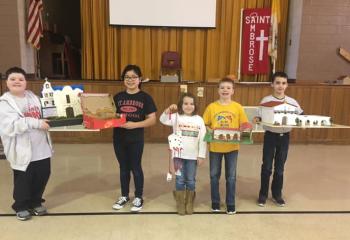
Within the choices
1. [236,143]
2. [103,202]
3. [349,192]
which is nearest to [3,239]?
[103,202]

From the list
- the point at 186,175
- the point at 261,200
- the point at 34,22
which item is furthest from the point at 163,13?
the point at 261,200

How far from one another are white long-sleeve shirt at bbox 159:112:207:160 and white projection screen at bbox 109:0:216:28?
443cm

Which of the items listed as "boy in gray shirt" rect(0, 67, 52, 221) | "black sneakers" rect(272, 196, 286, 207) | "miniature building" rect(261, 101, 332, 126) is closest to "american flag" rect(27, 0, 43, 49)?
"boy in gray shirt" rect(0, 67, 52, 221)

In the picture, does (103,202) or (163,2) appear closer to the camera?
(103,202)

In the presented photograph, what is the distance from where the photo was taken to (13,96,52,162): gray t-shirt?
2.78 meters

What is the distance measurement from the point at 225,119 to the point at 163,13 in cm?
452

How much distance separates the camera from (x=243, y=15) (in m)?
6.98

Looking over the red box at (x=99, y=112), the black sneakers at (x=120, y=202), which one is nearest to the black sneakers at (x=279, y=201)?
the black sneakers at (x=120, y=202)

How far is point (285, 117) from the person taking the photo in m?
2.99

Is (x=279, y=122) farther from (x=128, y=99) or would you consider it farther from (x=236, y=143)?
(x=128, y=99)

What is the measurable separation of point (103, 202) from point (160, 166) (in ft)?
4.40

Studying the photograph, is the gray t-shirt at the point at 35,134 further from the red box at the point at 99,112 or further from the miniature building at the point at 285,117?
the miniature building at the point at 285,117

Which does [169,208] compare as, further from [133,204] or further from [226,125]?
[226,125]

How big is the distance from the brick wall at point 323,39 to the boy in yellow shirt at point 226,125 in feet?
13.8
